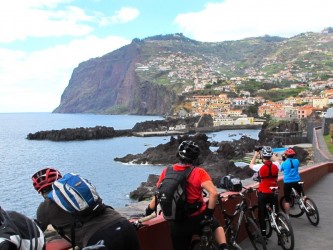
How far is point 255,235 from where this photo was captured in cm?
593

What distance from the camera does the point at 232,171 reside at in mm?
42062

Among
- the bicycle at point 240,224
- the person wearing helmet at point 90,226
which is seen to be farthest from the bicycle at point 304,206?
the person wearing helmet at point 90,226

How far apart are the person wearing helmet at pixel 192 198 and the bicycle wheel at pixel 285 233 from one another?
85.1 inches

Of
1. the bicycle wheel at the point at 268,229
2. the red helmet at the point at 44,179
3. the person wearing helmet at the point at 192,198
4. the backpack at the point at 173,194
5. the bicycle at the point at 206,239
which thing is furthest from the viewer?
the bicycle wheel at the point at 268,229

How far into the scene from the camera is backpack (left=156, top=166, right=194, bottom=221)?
4059 mm

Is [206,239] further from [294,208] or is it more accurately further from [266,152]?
[294,208]

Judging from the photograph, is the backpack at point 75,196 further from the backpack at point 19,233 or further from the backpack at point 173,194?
the backpack at point 173,194

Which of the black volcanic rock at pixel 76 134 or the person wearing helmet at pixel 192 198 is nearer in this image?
the person wearing helmet at pixel 192 198

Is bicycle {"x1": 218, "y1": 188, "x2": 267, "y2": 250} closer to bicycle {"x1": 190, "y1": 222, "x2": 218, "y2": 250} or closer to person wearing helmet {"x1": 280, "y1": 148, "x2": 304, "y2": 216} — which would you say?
bicycle {"x1": 190, "y1": 222, "x2": 218, "y2": 250}

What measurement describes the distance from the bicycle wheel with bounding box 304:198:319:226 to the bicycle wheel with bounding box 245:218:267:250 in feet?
8.28

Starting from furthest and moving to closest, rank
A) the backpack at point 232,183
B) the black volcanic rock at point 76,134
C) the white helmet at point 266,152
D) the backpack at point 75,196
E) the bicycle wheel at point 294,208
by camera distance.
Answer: the black volcanic rock at point 76,134 < the bicycle wheel at point 294,208 < the white helmet at point 266,152 < the backpack at point 232,183 < the backpack at point 75,196

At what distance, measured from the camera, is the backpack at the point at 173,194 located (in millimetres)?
4059

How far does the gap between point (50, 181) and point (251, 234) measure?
342cm

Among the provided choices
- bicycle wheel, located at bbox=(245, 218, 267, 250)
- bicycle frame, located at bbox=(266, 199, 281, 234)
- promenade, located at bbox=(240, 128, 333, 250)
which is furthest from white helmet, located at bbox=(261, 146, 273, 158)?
promenade, located at bbox=(240, 128, 333, 250)
